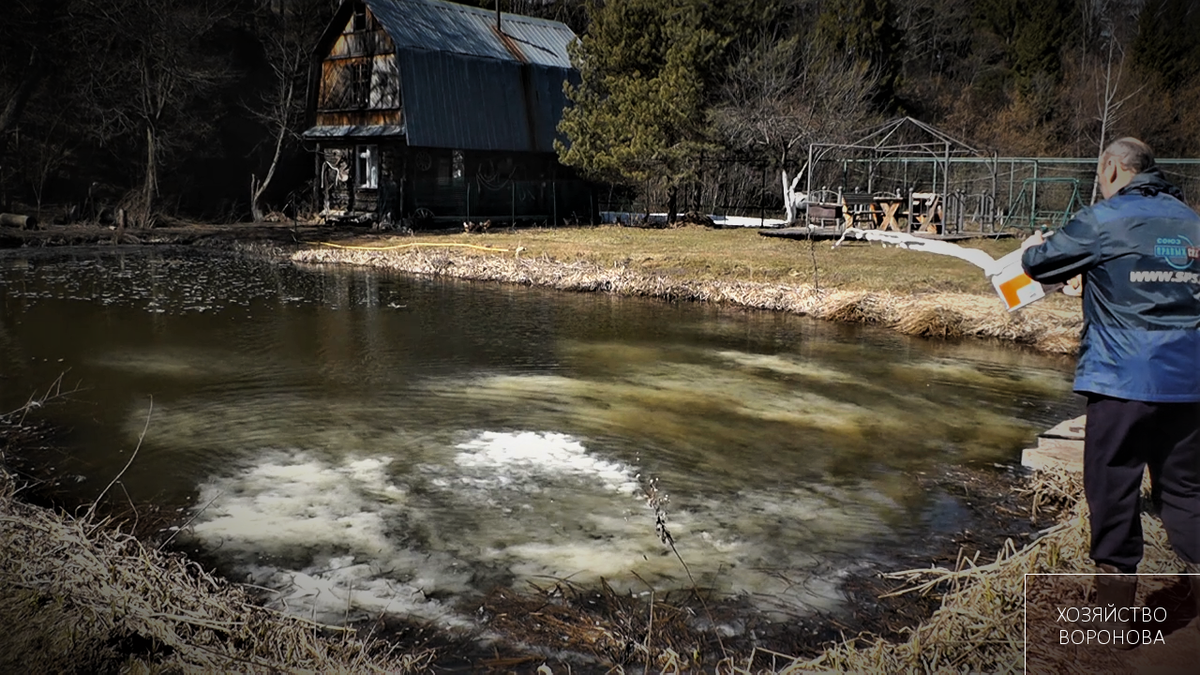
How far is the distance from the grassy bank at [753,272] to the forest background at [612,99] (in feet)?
11.9

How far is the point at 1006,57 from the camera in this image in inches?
1416

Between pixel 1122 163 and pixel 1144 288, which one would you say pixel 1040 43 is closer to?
pixel 1122 163

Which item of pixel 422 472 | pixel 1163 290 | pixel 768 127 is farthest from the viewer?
pixel 768 127

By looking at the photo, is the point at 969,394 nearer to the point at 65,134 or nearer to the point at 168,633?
the point at 168,633

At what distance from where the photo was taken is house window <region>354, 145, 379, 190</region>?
28.5 m

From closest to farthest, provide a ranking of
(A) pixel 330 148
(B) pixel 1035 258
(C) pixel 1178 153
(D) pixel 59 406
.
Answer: (B) pixel 1035 258 < (D) pixel 59 406 < (C) pixel 1178 153 < (A) pixel 330 148

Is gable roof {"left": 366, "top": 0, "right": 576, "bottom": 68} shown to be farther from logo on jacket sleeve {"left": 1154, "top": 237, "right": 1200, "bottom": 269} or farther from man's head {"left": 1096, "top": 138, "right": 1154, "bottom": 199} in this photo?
logo on jacket sleeve {"left": 1154, "top": 237, "right": 1200, "bottom": 269}

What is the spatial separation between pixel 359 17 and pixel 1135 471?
91.2 feet

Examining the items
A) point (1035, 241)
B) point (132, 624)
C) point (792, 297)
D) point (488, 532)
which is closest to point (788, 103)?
point (792, 297)

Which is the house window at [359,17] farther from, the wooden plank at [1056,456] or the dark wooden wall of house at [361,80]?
the wooden plank at [1056,456]

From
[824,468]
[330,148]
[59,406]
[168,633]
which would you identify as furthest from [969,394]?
[330,148]

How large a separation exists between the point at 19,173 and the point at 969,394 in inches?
1043

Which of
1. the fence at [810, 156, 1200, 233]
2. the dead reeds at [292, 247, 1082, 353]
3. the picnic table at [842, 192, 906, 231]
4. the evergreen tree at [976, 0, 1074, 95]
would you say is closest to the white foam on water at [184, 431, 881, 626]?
the dead reeds at [292, 247, 1082, 353]

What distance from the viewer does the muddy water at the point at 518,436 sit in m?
5.06
